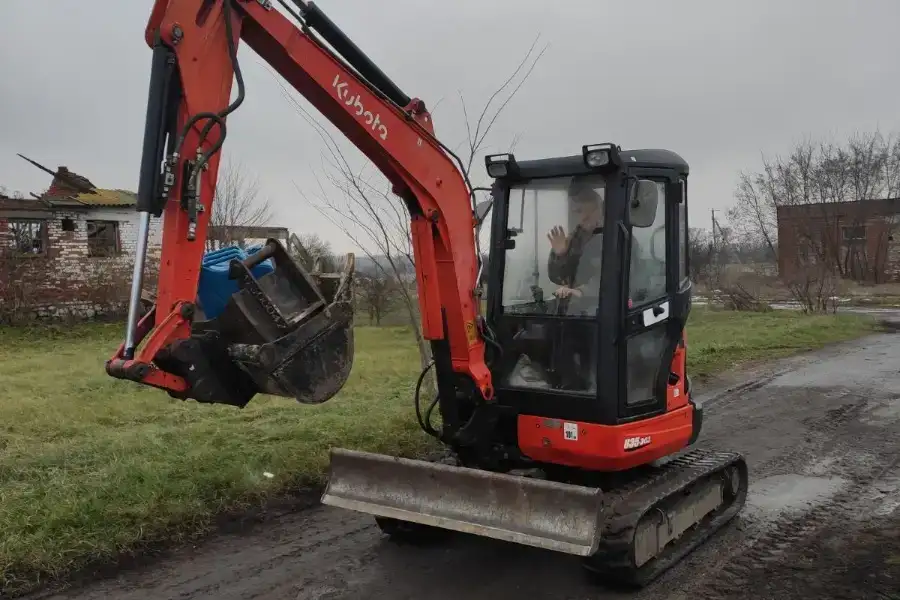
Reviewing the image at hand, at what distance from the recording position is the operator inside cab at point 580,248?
4551mm

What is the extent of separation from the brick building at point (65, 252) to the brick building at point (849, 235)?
86.1 feet

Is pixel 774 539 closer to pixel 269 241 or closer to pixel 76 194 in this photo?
pixel 269 241

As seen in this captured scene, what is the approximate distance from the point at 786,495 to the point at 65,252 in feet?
60.4

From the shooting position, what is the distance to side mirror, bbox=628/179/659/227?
14.6ft

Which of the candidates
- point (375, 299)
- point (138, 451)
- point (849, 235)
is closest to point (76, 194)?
point (375, 299)

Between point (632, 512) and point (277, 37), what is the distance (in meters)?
3.15

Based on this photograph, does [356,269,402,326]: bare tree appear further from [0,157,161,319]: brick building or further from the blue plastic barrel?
the blue plastic barrel

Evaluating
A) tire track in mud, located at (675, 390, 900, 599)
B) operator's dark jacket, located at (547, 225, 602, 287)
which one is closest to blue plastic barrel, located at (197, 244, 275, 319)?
operator's dark jacket, located at (547, 225, 602, 287)

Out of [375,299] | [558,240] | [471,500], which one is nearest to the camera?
[471,500]

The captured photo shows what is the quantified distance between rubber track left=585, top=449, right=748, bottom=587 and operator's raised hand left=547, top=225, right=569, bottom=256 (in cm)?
151

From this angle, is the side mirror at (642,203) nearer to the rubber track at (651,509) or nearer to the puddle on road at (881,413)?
the rubber track at (651,509)

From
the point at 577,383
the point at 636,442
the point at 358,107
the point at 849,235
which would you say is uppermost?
the point at 849,235

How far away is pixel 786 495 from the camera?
588 cm

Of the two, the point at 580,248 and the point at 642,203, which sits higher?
the point at 642,203
